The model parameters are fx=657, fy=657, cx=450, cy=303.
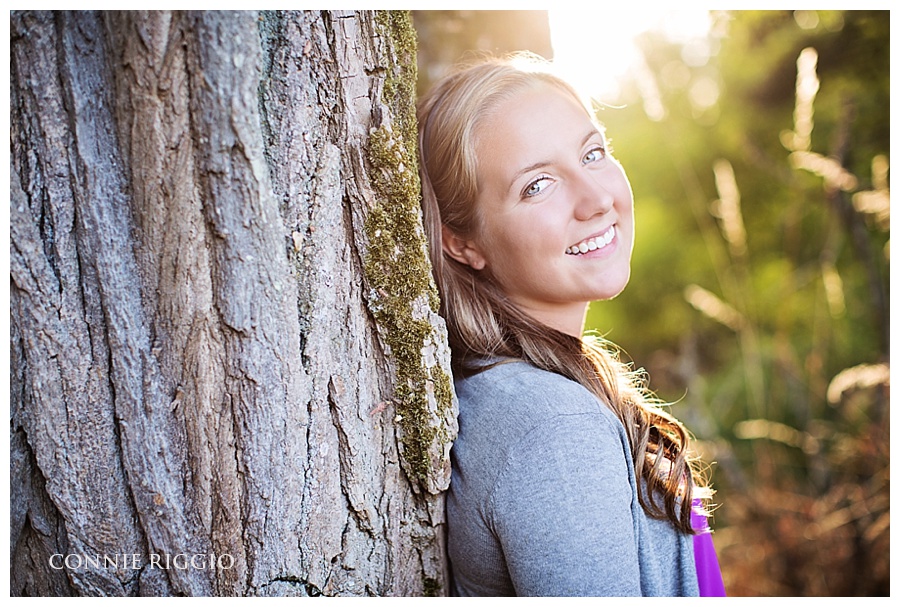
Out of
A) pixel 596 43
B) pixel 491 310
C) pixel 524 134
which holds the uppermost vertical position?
pixel 596 43

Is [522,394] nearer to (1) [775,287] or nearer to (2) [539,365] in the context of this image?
(2) [539,365]

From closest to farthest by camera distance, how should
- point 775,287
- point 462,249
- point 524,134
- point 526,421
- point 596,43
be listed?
1. point 526,421
2. point 524,134
3. point 462,249
4. point 596,43
5. point 775,287

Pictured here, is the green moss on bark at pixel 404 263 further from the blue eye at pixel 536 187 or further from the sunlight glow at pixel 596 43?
the sunlight glow at pixel 596 43

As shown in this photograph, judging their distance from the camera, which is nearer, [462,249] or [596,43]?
[462,249]

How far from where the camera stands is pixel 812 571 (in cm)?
228

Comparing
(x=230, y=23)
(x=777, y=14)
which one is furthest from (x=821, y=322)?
(x=230, y=23)

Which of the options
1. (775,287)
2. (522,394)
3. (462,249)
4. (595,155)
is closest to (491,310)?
(462,249)

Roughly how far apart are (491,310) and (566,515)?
1.46 feet

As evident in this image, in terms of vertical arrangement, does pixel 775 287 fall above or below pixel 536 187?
below

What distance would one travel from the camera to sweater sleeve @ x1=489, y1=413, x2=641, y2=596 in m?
1.00

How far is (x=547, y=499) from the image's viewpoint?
1009 mm

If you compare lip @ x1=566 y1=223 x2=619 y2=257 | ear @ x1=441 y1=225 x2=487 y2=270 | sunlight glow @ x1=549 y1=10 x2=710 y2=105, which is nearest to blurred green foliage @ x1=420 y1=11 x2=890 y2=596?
sunlight glow @ x1=549 y1=10 x2=710 y2=105

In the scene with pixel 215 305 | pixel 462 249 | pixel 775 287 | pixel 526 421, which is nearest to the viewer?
pixel 215 305

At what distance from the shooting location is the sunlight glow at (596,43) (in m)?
1.66
